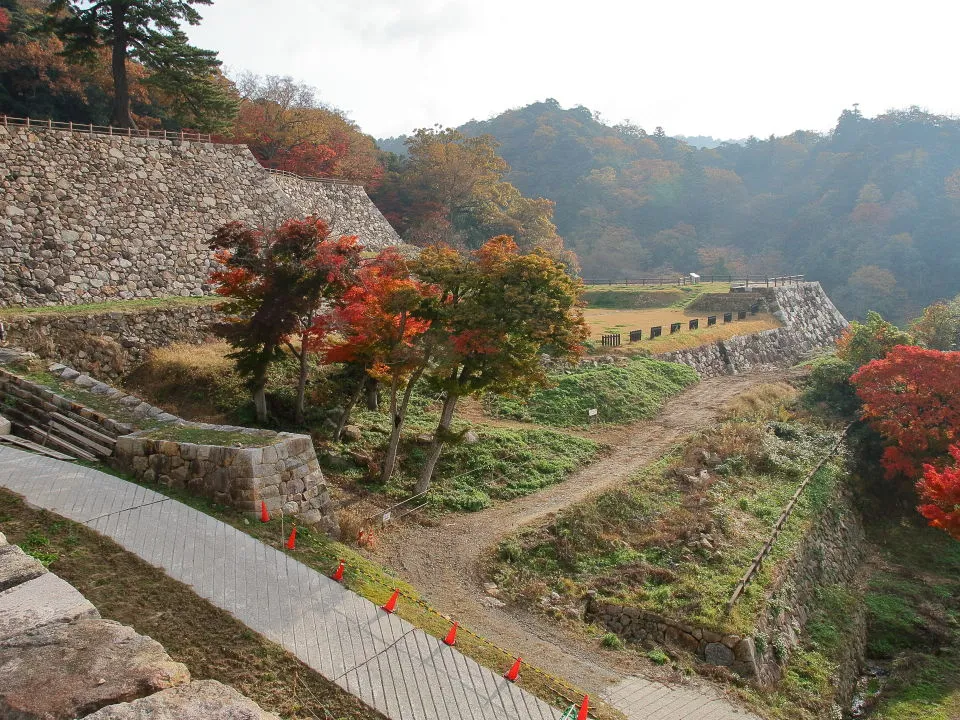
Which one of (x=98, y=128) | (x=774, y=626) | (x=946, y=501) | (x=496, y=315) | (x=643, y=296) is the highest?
(x=98, y=128)

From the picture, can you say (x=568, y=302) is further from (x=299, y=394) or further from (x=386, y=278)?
(x=299, y=394)

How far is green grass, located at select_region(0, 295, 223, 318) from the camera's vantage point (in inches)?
684

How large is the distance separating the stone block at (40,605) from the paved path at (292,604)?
50.3 inches

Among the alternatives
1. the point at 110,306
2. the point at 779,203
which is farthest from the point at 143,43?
the point at 779,203

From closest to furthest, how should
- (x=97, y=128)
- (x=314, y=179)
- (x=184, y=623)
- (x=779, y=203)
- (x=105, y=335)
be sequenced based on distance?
(x=184, y=623), (x=105, y=335), (x=97, y=128), (x=314, y=179), (x=779, y=203)

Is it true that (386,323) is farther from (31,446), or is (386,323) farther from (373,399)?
(31,446)

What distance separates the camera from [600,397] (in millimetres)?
22719

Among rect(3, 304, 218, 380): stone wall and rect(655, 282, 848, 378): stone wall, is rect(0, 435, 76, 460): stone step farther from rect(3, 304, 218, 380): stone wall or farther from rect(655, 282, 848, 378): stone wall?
rect(655, 282, 848, 378): stone wall

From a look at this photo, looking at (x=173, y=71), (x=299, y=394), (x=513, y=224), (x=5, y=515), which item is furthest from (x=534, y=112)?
(x=5, y=515)

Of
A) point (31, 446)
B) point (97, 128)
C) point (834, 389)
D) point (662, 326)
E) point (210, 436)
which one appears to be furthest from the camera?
point (662, 326)

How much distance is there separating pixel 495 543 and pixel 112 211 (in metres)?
15.9

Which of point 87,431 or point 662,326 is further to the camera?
point 662,326

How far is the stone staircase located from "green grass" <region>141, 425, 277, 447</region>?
66 cm

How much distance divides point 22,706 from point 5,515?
4.31m
